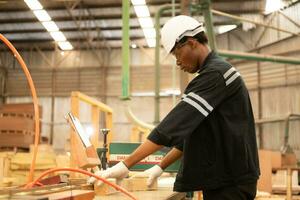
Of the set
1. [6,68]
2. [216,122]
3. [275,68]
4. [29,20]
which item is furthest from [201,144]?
[6,68]

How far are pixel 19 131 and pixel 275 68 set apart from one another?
7760 millimetres

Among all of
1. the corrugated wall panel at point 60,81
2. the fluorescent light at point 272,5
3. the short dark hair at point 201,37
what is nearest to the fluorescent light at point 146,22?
the corrugated wall panel at point 60,81

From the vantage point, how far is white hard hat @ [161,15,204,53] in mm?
2115

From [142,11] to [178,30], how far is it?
10.1 m

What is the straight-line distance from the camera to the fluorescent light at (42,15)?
12227 mm

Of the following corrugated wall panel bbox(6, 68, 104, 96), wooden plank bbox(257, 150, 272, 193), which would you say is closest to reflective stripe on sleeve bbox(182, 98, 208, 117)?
wooden plank bbox(257, 150, 272, 193)

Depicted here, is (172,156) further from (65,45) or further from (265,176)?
(65,45)

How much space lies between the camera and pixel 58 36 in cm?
1402

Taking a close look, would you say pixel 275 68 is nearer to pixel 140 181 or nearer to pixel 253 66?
pixel 253 66

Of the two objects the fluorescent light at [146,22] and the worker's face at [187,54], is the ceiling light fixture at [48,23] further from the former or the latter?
the worker's face at [187,54]

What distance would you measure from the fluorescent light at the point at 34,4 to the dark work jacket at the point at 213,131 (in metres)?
10.6

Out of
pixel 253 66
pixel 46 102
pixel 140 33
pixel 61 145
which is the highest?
pixel 140 33

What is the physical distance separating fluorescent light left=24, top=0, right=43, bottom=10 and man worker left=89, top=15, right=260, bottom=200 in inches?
412

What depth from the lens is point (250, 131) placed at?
2.09 m
